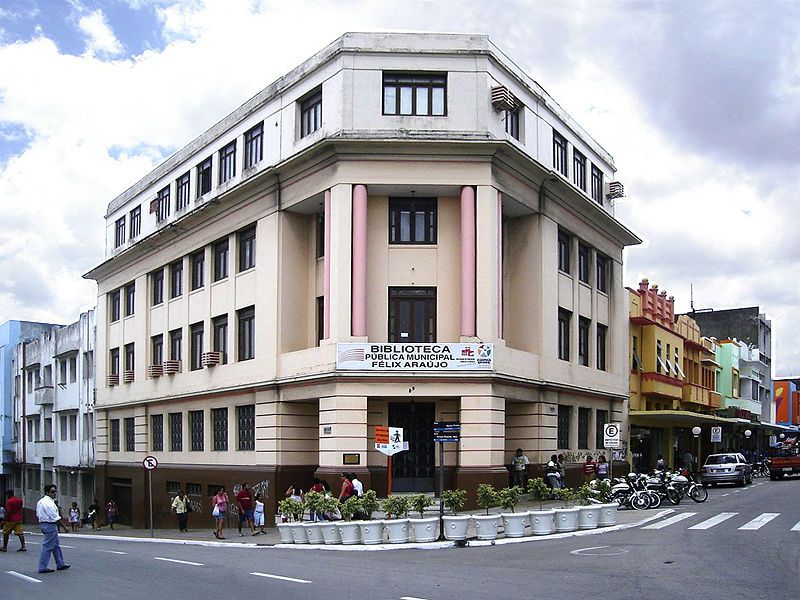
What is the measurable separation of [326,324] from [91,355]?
2673 centimetres

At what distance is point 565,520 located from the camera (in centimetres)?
2403

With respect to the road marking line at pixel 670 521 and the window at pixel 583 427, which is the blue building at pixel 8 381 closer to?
the window at pixel 583 427

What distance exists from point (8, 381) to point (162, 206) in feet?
99.3

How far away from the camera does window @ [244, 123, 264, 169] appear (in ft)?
117

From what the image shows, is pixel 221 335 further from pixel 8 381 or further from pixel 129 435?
pixel 8 381

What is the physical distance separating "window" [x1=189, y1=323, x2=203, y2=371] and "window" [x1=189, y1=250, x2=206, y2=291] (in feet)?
5.46

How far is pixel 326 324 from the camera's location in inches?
1206

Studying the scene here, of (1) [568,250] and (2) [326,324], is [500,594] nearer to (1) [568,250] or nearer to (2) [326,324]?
(2) [326,324]

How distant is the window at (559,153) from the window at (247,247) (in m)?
11.8

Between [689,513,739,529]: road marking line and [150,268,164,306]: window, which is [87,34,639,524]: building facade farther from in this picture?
[689,513,739,529]: road marking line

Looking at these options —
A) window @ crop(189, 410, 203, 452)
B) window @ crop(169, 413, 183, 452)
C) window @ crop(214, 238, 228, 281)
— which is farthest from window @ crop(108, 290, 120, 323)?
window @ crop(214, 238, 228, 281)

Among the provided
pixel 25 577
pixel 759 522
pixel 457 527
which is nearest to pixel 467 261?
pixel 457 527

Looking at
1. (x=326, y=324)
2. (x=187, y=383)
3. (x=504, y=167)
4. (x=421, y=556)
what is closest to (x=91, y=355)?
(x=187, y=383)

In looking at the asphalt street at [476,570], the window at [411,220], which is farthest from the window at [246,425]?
the asphalt street at [476,570]
